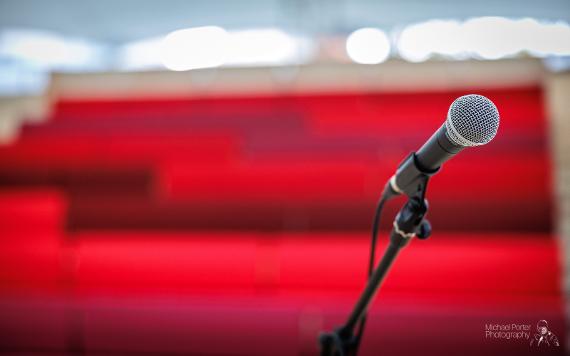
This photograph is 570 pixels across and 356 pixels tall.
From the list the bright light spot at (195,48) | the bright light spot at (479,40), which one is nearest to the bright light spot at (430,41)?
the bright light spot at (479,40)

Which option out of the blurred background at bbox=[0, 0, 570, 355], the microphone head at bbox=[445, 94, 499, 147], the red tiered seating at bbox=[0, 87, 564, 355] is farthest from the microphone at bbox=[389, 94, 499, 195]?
the red tiered seating at bbox=[0, 87, 564, 355]

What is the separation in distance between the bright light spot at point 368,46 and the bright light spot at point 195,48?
1.78 ft

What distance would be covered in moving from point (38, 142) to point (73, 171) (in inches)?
7.4

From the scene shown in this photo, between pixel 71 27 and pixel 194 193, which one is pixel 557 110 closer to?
pixel 194 193

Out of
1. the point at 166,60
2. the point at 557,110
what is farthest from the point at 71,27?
the point at 557,110

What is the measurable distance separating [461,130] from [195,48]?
6.61 ft

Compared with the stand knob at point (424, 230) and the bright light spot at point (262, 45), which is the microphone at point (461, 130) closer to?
the stand knob at point (424, 230)

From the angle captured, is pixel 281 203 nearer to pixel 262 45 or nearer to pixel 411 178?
pixel 411 178

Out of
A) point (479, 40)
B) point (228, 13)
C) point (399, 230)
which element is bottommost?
point (399, 230)

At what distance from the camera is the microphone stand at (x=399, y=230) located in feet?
0.90

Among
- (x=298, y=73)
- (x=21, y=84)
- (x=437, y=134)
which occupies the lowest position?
(x=437, y=134)

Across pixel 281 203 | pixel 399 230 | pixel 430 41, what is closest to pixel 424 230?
pixel 399 230

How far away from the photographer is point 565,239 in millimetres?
922

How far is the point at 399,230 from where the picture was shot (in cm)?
29
